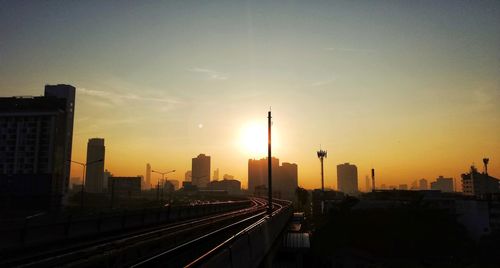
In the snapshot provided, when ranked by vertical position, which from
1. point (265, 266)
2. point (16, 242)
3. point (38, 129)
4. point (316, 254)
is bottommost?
point (316, 254)

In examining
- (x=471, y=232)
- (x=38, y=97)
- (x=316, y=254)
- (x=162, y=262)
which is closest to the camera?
(x=162, y=262)

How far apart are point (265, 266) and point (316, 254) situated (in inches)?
1852

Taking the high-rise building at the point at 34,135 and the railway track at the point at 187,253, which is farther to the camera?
the high-rise building at the point at 34,135

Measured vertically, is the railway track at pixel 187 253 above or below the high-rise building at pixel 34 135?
below

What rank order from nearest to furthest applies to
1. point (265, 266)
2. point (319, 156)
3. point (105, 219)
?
point (265, 266) → point (105, 219) → point (319, 156)

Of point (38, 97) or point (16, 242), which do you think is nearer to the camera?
Result: point (16, 242)

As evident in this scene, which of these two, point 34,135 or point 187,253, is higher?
point 34,135

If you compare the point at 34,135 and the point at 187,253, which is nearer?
the point at 187,253

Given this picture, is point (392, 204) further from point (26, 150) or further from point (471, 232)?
point (26, 150)

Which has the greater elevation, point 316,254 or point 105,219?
point 105,219

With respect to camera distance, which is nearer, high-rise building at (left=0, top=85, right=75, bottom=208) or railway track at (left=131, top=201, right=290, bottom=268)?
railway track at (left=131, top=201, right=290, bottom=268)

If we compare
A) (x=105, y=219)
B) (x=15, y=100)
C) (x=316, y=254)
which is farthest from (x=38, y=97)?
(x=105, y=219)

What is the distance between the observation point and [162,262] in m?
18.9

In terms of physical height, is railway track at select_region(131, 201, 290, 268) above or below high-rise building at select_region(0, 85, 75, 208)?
below
